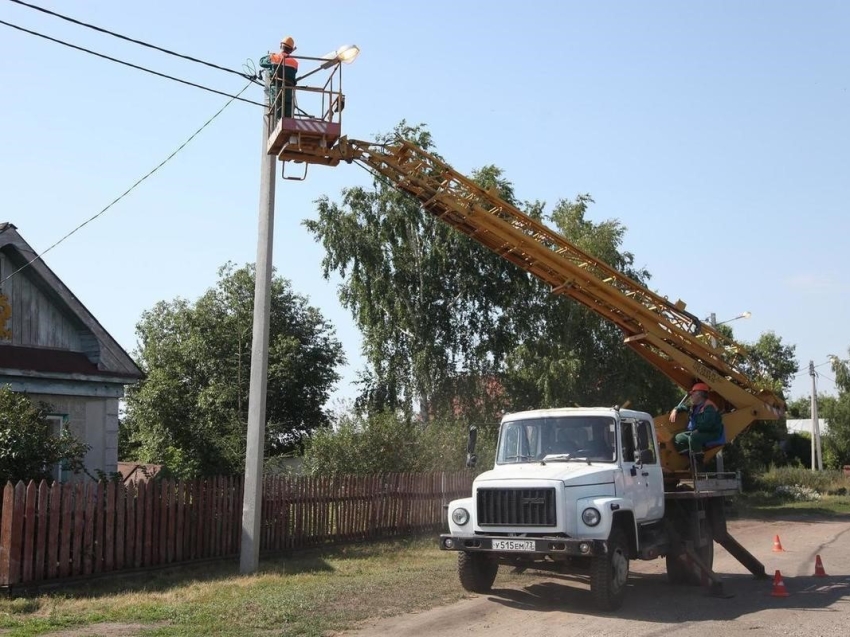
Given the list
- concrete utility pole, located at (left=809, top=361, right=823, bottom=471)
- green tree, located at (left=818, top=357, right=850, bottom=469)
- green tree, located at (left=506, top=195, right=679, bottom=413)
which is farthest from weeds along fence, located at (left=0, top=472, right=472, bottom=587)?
green tree, located at (left=818, top=357, right=850, bottom=469)

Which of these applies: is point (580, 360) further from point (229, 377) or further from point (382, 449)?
point (229, 377)

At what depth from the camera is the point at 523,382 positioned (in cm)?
3017

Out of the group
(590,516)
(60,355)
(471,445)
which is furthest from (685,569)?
(60,355)

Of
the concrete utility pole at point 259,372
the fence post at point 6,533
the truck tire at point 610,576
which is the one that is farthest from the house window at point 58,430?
the truck tire at point 610,576

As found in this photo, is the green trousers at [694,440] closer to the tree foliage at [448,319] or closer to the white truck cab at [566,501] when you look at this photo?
the white truck cab at [566,501]

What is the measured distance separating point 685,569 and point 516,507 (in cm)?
325

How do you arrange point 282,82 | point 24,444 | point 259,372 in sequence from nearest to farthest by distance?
point 24,444 < point 282,82 < point 259,372

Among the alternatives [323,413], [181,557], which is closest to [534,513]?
[181,557]

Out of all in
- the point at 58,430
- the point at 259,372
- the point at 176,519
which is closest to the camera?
the point at 259,372

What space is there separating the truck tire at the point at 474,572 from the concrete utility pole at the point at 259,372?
376cm

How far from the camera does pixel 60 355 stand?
54.3 feet

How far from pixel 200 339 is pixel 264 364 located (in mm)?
22033

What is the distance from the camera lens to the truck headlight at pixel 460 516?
11273 millimetres

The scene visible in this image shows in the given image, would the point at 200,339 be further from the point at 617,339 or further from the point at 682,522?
the point at 682,522
